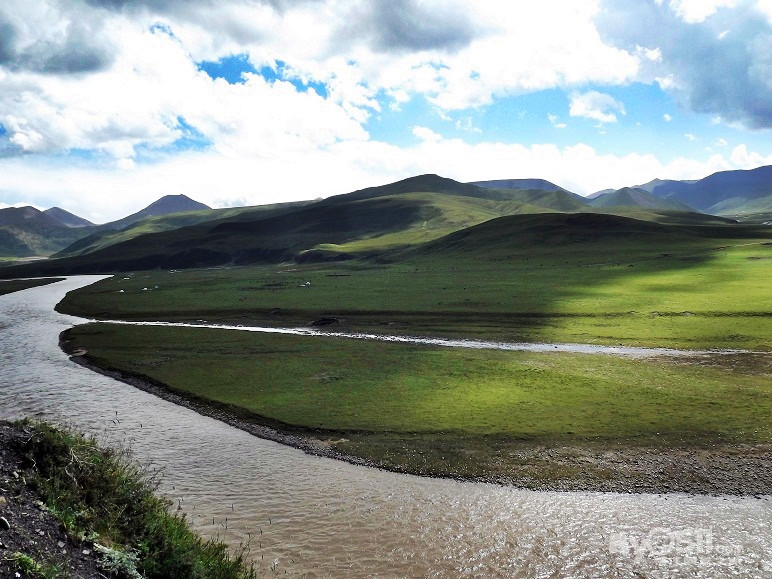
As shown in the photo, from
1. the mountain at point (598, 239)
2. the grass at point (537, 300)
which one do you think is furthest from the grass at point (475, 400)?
the mountain at point (598, 239)

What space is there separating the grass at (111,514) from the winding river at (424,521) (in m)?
5.80

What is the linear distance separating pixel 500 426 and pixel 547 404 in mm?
6050

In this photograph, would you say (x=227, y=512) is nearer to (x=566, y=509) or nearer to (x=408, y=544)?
(x=408, y=544)

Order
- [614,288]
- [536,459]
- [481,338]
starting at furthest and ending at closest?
[614,288] → [481,338] → [536,459]

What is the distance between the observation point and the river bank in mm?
27328

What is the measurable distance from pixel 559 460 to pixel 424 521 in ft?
35.0

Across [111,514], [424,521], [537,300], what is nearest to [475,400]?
[424,521]

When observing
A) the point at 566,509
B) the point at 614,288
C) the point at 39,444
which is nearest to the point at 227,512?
the point at 39,444

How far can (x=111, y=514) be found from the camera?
1466 centimetres

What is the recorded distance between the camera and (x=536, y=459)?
30.2m

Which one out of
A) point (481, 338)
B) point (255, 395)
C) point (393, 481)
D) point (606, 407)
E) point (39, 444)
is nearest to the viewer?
point (39, 444)

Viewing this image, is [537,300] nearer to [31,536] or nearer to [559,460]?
[559,460]

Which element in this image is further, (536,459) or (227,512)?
(536,459)

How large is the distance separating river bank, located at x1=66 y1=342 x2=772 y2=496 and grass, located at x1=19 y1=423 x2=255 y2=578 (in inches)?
613
